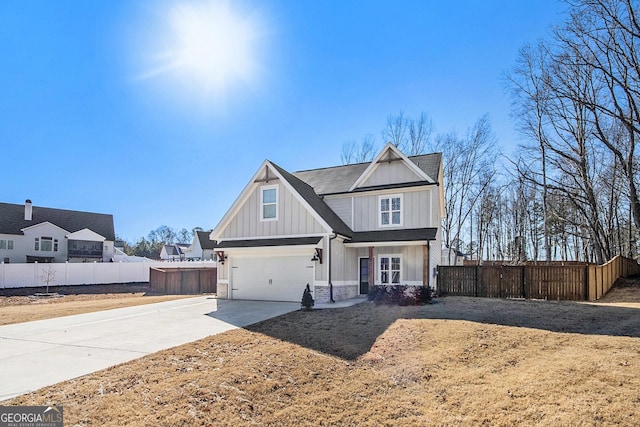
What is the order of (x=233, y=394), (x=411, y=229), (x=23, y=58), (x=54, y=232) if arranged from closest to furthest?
(x=233, y=394) < (x=23, y=58) < (x=411, y=229) < (x=54, y=232)

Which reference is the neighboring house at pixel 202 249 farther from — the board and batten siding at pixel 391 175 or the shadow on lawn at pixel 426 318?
the shadow on lawn at pixel 426 318

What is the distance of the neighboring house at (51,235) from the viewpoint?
38281 mm

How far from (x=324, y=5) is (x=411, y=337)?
1041 cm

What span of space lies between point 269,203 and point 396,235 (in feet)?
19.4

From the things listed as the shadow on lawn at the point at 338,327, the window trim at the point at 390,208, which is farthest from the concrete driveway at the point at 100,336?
the window trim at the point at 390,208

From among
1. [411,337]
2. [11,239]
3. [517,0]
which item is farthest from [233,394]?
[11,239]

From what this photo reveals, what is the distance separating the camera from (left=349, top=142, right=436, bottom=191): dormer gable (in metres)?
17.8

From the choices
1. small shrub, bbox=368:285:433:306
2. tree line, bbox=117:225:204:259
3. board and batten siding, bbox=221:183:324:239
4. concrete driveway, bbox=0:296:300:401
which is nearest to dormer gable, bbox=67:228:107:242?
tree line, bbox=117:225:204:259

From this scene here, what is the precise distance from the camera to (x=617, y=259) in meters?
22.2

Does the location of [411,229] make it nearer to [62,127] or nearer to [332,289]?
[332,289]

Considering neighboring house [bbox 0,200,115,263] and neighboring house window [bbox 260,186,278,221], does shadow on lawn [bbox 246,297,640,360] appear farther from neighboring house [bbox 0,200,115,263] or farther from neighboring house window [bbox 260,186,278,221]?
neighboring house [bbox 0,200,115,263]

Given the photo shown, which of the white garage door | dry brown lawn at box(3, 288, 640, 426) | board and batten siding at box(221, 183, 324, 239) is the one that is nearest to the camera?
dry brown lawn at box(3, 288, 640, 426)

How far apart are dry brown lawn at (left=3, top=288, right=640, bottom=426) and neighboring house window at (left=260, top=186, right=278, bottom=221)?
26.0 feet

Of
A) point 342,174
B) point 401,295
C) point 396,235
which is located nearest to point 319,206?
point 396,235
